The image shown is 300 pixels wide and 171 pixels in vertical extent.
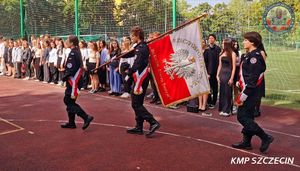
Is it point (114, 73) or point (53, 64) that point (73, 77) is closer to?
point (114, 73)

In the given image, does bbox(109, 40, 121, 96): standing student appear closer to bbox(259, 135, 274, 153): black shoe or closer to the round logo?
the round logo

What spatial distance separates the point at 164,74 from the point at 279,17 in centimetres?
674

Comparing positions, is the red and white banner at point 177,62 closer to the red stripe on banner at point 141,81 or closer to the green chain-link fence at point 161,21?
the red stripe on banner at point 141,81

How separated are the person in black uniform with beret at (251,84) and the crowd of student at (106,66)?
3.81ft

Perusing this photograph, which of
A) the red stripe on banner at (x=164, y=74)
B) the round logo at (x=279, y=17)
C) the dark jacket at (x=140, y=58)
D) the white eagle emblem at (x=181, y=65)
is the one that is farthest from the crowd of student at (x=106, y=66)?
the round logo at (x=279, y=17)

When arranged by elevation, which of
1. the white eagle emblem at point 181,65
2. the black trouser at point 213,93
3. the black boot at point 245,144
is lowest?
the black boot at point 245,144

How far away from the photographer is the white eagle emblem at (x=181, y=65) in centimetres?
733

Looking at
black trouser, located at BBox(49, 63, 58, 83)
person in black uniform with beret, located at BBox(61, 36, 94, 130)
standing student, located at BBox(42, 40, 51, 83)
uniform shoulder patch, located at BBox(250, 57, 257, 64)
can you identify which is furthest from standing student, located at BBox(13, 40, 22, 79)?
uniform shoulder patch, located at BBox(250, 57, 257, 64)

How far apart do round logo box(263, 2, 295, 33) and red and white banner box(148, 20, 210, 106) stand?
618 centimetres

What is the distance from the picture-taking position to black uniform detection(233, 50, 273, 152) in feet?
19.2

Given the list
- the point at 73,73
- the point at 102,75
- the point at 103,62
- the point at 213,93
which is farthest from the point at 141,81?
the point at 102,75

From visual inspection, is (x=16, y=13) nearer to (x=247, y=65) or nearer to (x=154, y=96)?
(x=154, y=96)

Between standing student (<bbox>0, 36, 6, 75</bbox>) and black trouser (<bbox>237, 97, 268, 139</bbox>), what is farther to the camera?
standing student (<bbox>0, 36, 6, 75</bbox>)

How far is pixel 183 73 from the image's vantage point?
7352 millimetres
